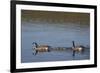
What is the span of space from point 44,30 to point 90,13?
1.58ft

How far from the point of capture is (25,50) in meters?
1.59

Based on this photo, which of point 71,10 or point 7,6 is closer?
point 7,6

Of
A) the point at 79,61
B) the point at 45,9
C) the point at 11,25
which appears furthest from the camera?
the point at 79,61

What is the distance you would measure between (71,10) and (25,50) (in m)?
0.55

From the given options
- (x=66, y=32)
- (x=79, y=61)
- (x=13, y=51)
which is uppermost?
(x=66, y=32)

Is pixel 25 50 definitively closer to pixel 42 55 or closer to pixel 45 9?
pixel 42 55

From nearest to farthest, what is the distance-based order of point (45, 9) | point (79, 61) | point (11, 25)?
point (11, 25), point (45, 9), point (79, 61)

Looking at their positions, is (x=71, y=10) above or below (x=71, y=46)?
above

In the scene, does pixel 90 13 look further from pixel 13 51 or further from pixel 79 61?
pixel 13 51

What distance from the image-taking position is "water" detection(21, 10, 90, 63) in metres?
1.59

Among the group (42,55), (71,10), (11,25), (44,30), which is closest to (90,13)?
(71,10)

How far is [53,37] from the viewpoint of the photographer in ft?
5.50

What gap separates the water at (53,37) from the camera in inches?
62.7

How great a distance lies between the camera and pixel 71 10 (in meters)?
1.71
